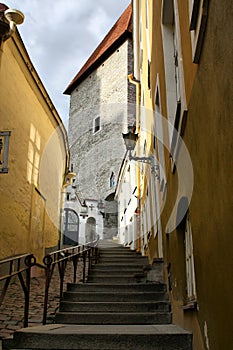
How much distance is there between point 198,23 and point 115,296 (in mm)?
4043

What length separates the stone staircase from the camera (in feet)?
11.8

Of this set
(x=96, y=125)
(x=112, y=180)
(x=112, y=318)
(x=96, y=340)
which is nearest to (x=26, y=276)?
(x=96, y=340)

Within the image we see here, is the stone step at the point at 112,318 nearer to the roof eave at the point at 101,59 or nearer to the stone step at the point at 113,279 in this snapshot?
the stone step at the point at 113,279

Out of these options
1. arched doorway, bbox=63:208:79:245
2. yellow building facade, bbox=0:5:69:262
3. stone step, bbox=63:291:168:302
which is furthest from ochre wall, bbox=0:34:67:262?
arched doorway, bbox=63:208:79:245

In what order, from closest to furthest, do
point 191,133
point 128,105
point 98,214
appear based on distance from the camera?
point 191,133
point 98,214
point 128,105

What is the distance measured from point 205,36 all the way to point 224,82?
61 centimetres

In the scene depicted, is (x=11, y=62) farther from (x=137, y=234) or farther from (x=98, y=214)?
(x=98, y=214)

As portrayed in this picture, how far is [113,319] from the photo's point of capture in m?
4.70

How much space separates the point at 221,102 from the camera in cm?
207

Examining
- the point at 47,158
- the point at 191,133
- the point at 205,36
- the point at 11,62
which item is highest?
the point at 11,62

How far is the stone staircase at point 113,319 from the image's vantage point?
3598 millimetres

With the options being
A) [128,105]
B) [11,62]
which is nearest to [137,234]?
[11,62]

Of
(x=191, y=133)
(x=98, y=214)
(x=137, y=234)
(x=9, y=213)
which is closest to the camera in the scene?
(x=191, y=133)

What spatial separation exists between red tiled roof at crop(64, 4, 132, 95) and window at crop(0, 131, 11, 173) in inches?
941
